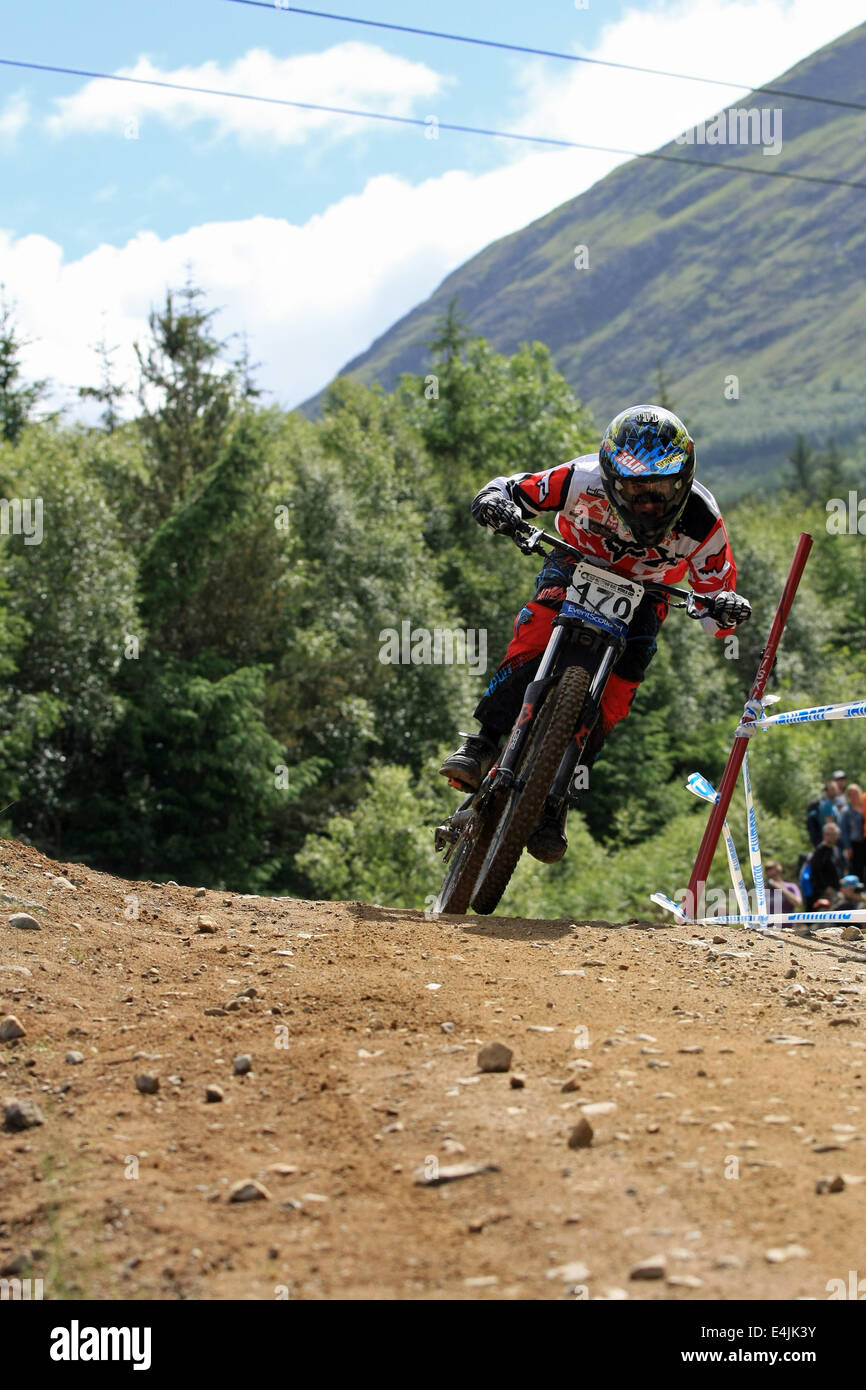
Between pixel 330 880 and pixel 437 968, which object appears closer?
pixel 437 968

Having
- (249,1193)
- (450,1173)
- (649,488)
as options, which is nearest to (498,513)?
(649,488)

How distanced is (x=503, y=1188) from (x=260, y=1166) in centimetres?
64

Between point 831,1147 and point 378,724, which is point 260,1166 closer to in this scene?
point 831,1147

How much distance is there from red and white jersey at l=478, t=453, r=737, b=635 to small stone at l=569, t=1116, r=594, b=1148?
4.31 m

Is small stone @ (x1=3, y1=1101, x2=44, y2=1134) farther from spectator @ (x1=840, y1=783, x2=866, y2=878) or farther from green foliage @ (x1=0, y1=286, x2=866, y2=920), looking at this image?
green foliage @ (x1=0, y1=286, x2=866, y2=920)

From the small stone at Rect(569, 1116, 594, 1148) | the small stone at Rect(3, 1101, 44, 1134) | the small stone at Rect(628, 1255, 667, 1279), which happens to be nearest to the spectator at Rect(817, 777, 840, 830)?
the small stone at Rect(569, 1116, 594, 1148)

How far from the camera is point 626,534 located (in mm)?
7301

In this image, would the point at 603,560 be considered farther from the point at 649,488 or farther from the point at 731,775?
the point at 731,775

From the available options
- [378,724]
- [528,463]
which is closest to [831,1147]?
[378,724]

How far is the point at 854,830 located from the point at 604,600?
6.53 metres

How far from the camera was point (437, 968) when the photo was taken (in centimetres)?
547

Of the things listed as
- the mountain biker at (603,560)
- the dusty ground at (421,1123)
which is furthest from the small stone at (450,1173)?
the mountain biker at (603,560)

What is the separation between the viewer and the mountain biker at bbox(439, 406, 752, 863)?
7023mm

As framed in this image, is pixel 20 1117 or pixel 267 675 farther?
pixel 267 675
